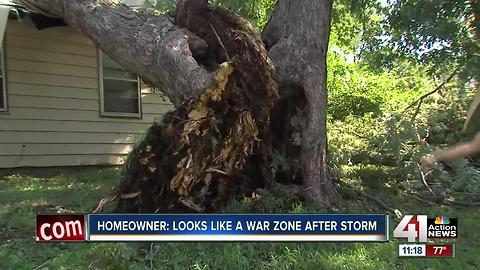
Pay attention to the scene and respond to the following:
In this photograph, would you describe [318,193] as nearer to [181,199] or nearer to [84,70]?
[181,199]

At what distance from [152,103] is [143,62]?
554cm

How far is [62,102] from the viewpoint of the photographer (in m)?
9.86

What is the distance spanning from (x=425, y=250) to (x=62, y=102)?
7531 mm

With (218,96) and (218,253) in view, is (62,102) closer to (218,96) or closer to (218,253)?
(218,96)

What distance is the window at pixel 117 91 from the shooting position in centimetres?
1044

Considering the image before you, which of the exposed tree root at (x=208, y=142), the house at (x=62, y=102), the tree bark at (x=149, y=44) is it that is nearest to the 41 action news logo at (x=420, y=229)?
the exposed tree root at (x=208, y=142)

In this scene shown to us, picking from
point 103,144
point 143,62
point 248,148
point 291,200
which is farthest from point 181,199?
point 103,144

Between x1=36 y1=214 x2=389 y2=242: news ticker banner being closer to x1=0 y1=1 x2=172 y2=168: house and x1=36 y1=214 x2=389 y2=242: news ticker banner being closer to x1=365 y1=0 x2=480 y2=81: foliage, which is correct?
x1=365 y1=0 x2=480 y2=81: foliage

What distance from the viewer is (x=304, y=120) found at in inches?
230

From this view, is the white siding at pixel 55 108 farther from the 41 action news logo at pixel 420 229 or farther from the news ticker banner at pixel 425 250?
the news ticker banner at pixel 425 250

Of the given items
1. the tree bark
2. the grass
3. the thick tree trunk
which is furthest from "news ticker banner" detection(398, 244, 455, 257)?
the tree bark

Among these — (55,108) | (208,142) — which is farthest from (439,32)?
(55,108)

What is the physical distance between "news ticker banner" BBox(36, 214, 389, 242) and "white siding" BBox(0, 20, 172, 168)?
206 inches

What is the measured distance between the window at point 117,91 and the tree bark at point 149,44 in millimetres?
3864
